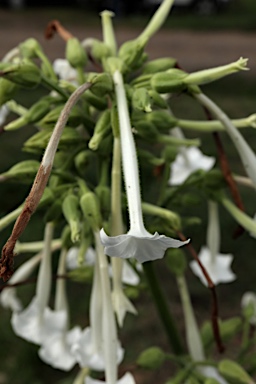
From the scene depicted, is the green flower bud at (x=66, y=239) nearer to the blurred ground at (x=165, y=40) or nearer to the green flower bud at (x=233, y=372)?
the green flower bud at (x=233, y=372)

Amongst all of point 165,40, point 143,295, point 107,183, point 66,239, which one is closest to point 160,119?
point 107,183

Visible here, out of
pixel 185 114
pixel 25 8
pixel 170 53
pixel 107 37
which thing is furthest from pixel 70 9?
pixel 107 37

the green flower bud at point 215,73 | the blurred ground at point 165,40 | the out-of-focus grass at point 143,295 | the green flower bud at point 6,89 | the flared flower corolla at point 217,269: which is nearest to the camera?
the green flower bud at point 215,73

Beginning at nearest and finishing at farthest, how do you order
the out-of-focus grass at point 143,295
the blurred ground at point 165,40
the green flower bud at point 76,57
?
the green flower bud at point 76,57, the out-of-focus grass at point 143,295, the blurred ground at point 165,40

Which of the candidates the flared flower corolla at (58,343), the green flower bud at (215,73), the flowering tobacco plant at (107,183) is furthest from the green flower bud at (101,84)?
the flared flower corolla at (58,343)

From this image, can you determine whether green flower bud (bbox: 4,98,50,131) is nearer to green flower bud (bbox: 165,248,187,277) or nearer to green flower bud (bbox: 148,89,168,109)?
green flower bud (bbox: 148,89,168,109)

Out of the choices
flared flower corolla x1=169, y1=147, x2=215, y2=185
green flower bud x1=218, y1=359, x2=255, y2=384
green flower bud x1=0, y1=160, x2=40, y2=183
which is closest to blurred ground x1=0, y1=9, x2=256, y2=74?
flared flower corolla x1=169, y1=147, x2=215, y2=185
